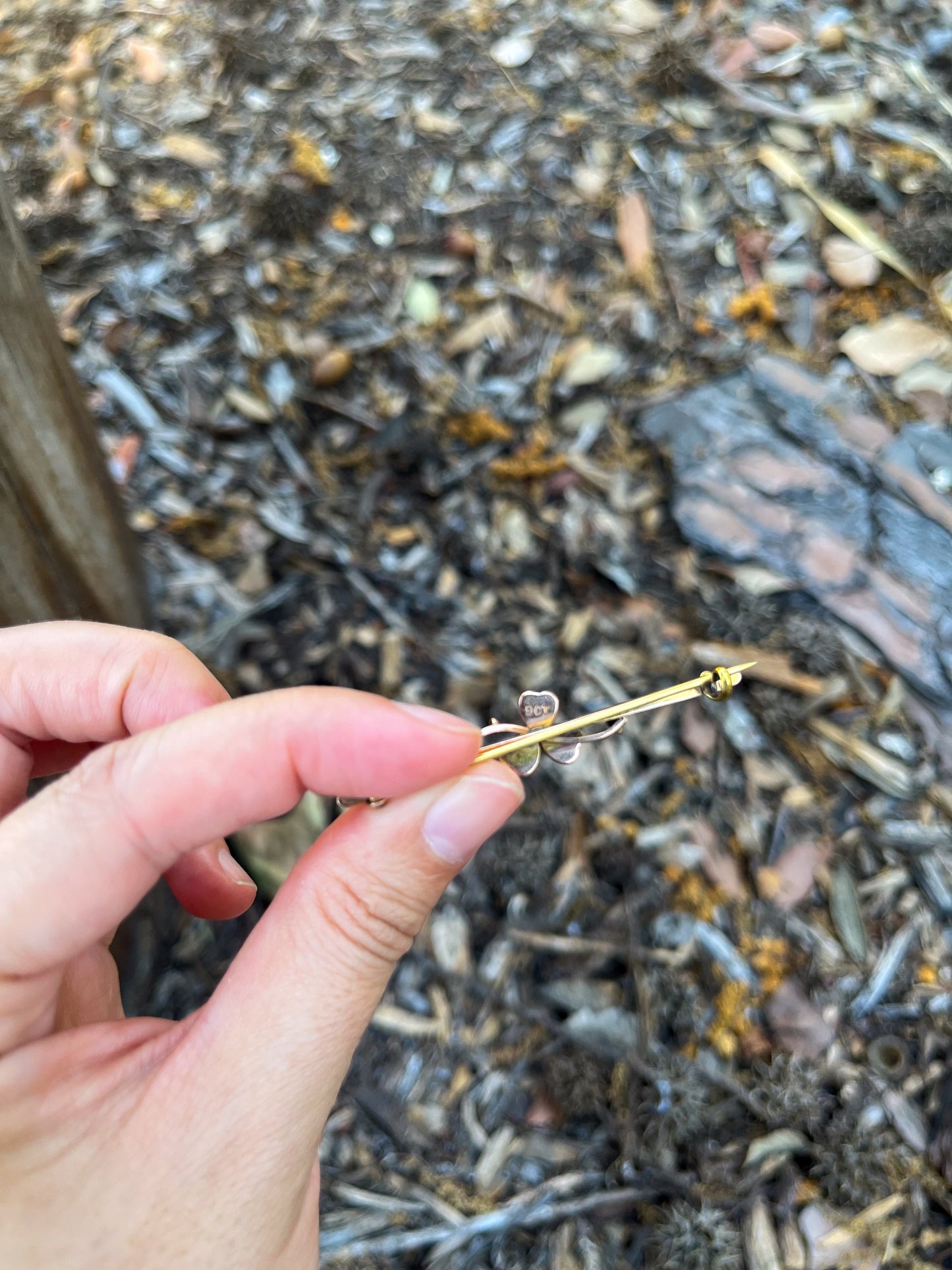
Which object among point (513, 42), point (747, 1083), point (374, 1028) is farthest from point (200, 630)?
point (513, 42)

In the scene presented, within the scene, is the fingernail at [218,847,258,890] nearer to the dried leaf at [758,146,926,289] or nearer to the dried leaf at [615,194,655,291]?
the dried leaf at [615,194,655,291]

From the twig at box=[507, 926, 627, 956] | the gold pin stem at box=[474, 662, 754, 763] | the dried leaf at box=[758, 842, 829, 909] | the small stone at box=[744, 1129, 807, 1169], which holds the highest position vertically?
the gold pin stem at box=[474, 662, 754, 763]

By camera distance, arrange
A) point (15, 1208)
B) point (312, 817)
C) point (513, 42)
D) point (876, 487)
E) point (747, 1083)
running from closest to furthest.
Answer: point (15, 1208), point (747, 1083), point (312, 817), point (876, 487), point (513, 42)

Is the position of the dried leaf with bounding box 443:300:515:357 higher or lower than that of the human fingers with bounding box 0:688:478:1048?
lower

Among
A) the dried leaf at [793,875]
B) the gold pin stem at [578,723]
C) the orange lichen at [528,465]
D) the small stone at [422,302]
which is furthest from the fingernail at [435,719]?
the small stone at [422,302]

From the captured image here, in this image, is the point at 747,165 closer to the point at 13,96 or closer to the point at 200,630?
the point at 200,630

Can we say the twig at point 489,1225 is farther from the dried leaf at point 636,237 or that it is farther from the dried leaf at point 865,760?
the dried leaf at point 636,237

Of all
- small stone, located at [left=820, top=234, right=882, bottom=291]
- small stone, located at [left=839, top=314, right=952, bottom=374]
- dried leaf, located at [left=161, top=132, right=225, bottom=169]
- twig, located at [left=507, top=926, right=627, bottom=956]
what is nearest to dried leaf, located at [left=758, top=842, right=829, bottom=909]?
twig, located at [left=507, top=926, right=627, bottom=956]

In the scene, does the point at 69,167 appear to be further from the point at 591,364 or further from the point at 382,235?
the point at 591,364
